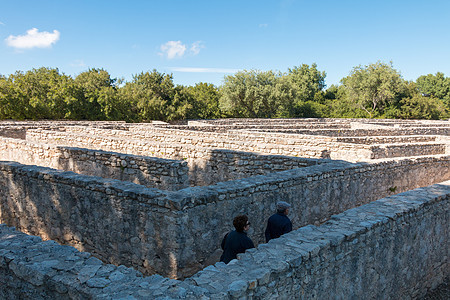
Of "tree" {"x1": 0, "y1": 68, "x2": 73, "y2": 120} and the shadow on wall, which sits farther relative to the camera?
"tree" {"x1": 0, "y1": 68, "x2": 73, "y2": 120}

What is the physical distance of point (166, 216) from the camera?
4844mm

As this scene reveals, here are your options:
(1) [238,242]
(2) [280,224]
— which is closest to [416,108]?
(2) [280,224]

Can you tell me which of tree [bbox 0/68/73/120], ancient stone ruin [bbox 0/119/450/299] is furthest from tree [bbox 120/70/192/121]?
ancient stone ruin [bbox 0/119/450/299]

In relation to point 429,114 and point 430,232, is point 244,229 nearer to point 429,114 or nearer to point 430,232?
point 430,232

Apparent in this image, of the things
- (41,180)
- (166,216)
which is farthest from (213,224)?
(41,180)

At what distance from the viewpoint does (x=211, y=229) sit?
521 centimetres

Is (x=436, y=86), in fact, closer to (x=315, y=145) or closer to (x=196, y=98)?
(x=196, y=98)

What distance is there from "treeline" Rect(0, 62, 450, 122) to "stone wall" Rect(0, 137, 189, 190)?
2134 cm

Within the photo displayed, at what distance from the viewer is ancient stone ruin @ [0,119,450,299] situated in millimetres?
3314

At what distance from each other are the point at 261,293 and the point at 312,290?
86 cm

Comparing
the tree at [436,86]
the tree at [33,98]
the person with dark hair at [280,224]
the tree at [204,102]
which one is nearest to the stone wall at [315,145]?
the person with dark hair at [280,224]

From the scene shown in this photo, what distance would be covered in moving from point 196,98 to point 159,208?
37.3 meters

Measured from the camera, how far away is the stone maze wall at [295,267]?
122 inches

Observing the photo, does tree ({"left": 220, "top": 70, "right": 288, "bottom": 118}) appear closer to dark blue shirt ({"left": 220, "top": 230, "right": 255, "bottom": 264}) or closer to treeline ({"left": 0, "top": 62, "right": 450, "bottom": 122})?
treeline ({"left": 0, "top": 62, "right": 450, "bottom": 122})
